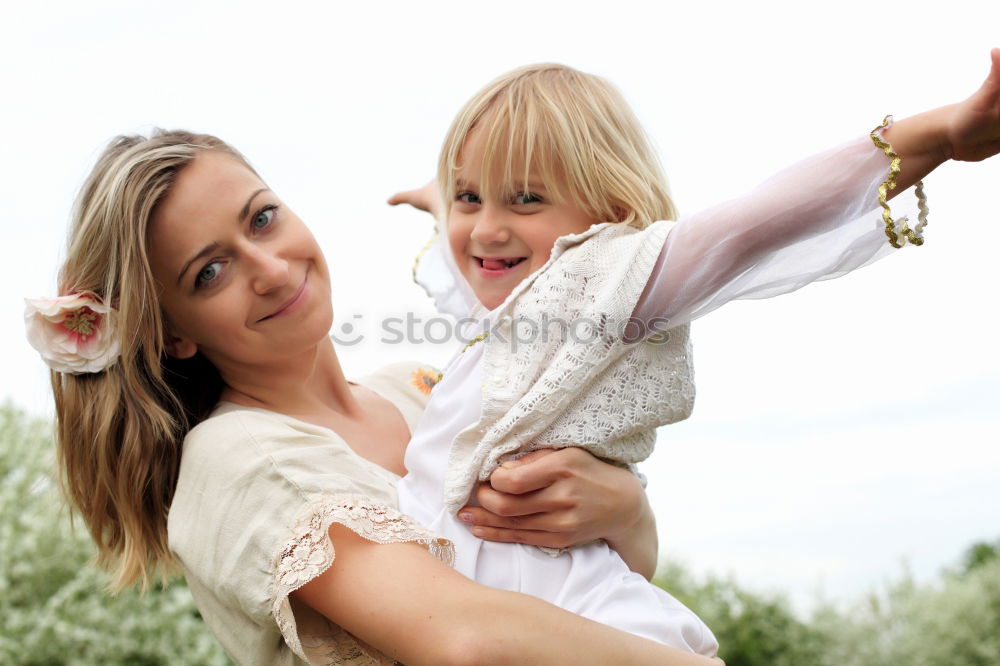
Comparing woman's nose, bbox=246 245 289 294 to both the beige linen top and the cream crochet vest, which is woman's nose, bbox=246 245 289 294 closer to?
the beige linen top

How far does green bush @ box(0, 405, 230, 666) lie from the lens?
588cm

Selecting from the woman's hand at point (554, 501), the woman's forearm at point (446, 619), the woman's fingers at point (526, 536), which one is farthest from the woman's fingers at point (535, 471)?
the woman's forearm at point (446, 619)

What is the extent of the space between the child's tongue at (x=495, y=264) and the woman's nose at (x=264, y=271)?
0.51 m

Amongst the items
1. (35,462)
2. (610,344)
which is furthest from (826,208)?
(35,462)

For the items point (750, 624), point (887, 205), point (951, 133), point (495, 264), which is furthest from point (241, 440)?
point (750, 624)

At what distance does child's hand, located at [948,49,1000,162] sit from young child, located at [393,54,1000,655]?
3cm

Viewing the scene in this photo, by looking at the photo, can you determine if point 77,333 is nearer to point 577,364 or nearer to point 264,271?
point 264,271

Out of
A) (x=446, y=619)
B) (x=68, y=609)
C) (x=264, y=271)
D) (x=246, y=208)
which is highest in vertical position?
(x=246, y=208)

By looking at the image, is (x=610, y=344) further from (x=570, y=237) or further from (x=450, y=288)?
(x=450, y=288)

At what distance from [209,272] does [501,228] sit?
758mm

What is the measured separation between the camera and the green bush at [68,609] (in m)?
5.88

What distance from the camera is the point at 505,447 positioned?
2328mm

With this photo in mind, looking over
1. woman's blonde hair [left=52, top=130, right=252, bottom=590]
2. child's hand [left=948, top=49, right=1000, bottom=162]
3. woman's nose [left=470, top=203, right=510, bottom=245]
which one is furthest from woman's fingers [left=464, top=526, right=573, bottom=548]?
child's hand [left=948, top=49, right=1000, bottom=162]

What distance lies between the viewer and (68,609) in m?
5.92
